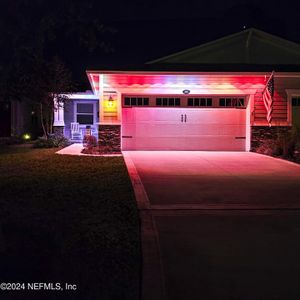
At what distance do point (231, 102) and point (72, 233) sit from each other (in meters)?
14.3

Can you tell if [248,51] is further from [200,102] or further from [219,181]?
[219,181]

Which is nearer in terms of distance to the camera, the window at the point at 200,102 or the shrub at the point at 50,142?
the window at the point at 200,102

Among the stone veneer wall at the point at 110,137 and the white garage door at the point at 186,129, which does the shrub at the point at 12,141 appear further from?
the white garage door at the point at 186,129

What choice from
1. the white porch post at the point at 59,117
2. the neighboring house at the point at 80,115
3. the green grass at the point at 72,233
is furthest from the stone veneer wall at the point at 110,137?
the neighboring house at the point at 80,115

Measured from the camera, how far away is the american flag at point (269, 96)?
18141 mm

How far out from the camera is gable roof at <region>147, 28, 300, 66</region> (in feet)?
78.3

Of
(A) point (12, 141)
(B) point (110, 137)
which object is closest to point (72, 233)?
(B) point (110, 137)

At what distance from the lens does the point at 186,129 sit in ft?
65.2

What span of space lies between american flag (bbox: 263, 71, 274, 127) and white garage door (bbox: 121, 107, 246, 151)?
1250 mm

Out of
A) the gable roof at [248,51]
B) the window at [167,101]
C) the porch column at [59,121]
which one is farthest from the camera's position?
the porch column at [59,121]

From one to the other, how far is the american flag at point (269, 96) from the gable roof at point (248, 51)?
217 inches

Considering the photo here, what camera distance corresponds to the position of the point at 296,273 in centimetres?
→ 539

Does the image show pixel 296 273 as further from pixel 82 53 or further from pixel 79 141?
pixel 82 53

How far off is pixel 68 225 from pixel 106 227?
55 cm
